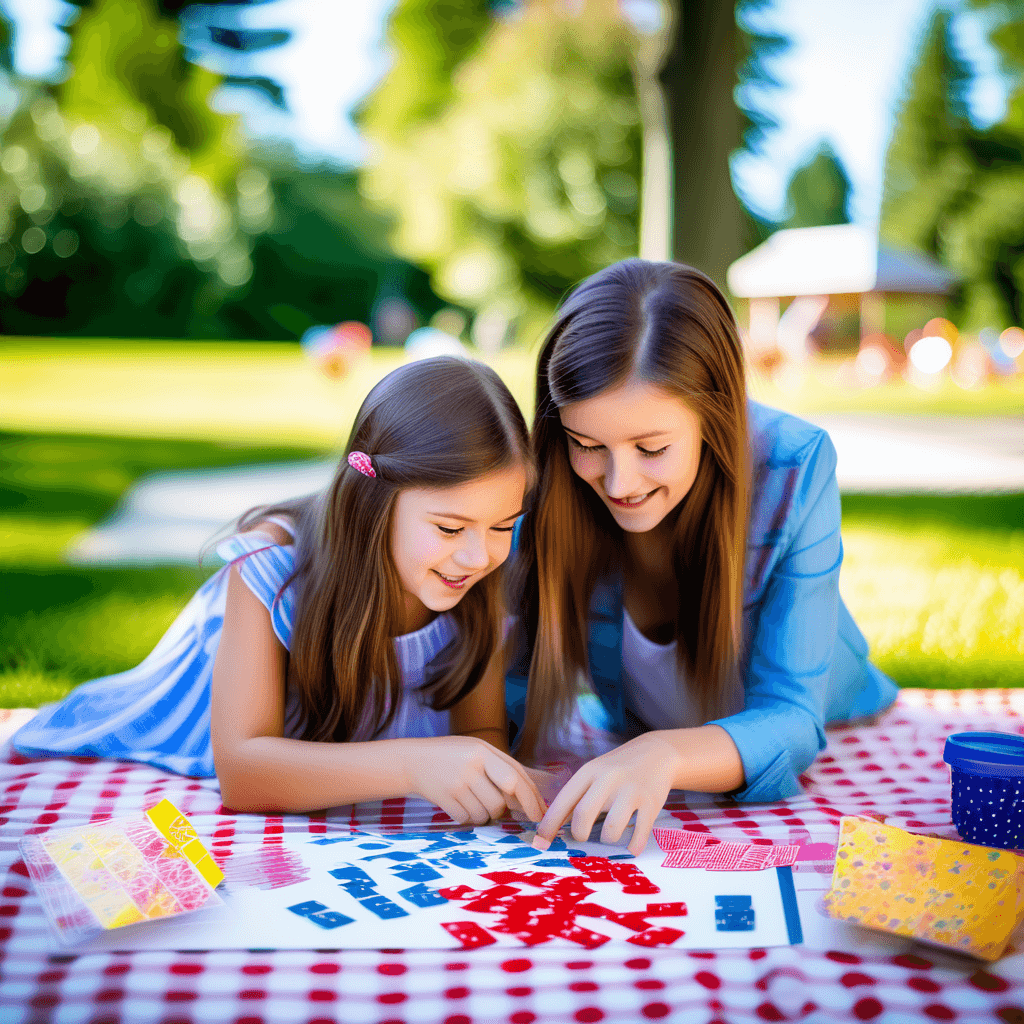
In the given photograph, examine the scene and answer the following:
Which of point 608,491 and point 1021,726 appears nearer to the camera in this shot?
point 608,491

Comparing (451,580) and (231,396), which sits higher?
(231,396)

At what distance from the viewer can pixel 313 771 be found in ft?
5.52

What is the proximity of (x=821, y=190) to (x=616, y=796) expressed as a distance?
122ft

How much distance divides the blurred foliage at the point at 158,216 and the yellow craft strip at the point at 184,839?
19.7m

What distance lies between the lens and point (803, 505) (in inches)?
76.8

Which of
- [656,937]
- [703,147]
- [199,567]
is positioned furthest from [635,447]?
[703,147]

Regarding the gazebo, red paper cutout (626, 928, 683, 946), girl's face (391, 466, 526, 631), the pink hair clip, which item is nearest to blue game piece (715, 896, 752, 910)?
red paper cutout (626, 928, 683, 946)

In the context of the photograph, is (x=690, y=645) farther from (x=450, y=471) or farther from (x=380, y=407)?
(x=380, y=407)

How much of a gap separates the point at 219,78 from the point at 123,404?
74.7 feet

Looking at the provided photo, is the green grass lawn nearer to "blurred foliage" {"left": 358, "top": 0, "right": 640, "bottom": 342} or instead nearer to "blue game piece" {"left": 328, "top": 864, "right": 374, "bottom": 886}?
"blue game piece" {"left": 328, "top": 864, "right": 374, "bottom": 886}

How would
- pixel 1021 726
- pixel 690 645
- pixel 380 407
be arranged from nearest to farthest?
pixel 380 407 → pixel 690 645 → pixel 1021 726

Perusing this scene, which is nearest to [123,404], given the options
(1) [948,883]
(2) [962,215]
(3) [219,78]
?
(1) [948,883]

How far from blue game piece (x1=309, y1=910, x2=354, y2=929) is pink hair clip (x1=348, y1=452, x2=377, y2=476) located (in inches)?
29.7

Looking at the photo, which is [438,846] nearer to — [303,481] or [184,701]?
[184,701]
